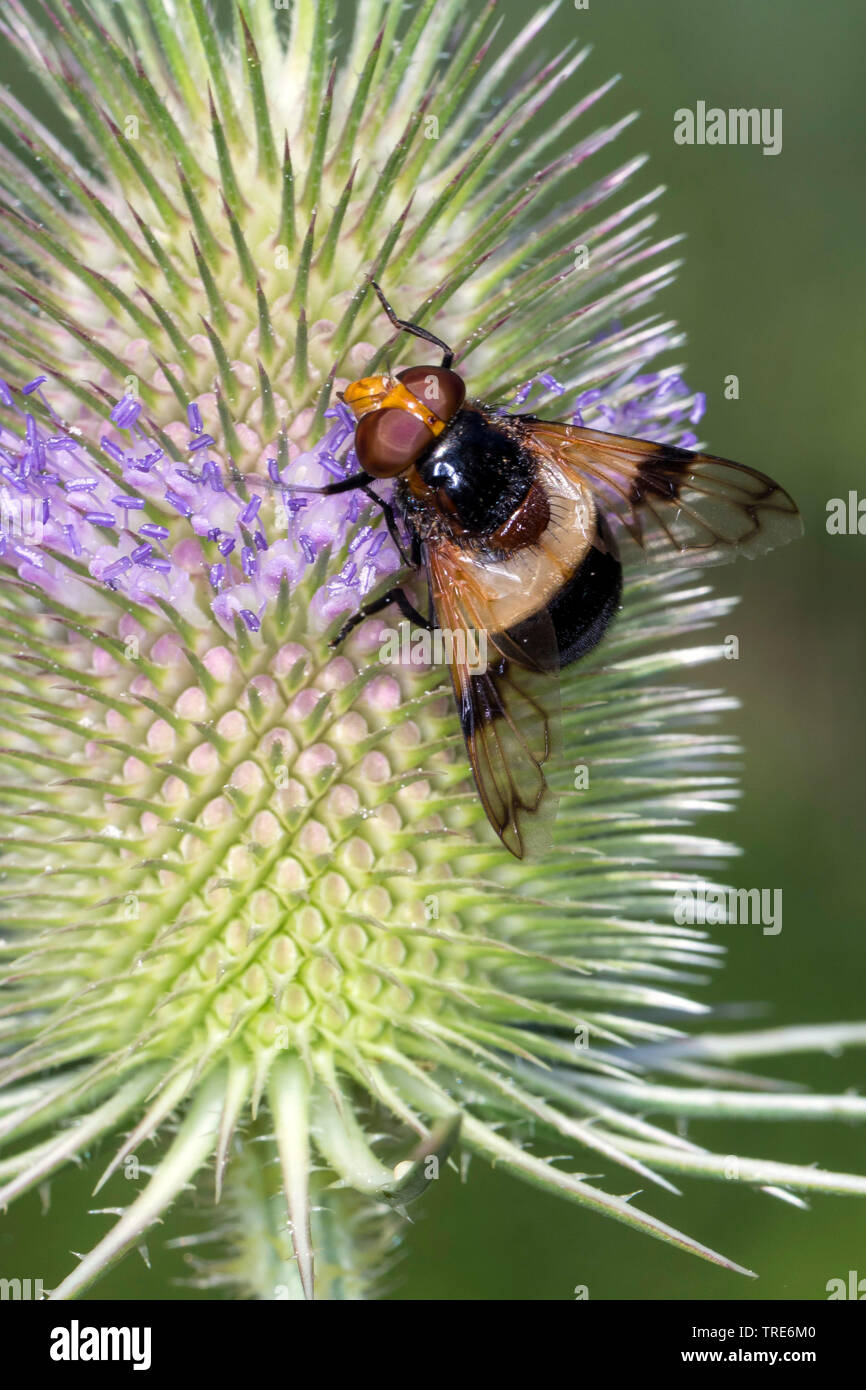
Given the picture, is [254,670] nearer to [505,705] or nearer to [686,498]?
[505,705]

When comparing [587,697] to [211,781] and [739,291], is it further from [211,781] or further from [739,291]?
[739,291]

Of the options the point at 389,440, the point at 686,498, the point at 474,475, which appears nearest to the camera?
the point at 389,440

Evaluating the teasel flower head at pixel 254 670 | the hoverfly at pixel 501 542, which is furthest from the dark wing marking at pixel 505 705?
the teasel flower head at pixel 254 670

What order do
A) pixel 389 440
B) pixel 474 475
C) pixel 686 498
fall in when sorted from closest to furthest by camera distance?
pixel 389 440 → pixel 474 475 → pixel 686 498

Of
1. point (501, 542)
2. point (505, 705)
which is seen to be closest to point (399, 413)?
point (501, 542)

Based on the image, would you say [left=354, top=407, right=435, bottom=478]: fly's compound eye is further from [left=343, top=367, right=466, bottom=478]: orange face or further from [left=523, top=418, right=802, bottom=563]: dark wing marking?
[left=523, top=418, right=802, bottom=563]: dark wing marking

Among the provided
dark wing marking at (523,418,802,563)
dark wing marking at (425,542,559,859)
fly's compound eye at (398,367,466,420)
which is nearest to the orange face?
fly's compound eye at (398,367,466,420)
